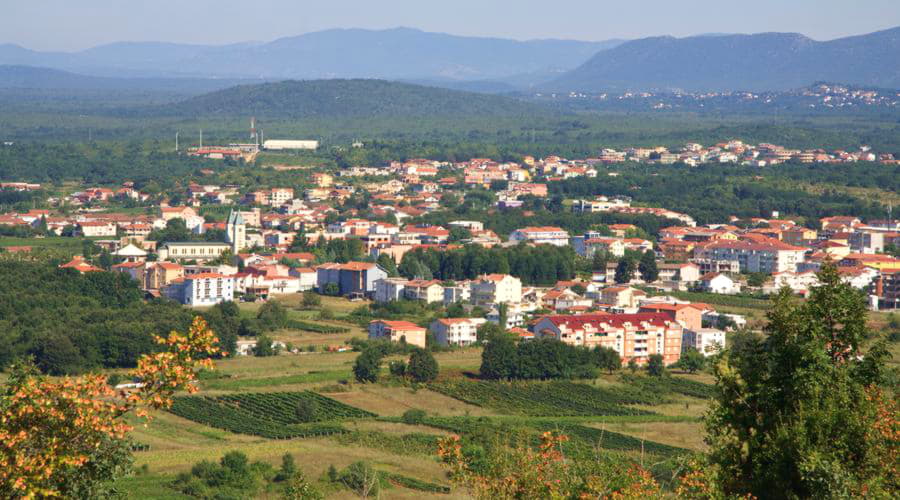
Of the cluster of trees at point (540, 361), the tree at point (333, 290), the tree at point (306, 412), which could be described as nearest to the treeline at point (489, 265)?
the tree at point (333, 290)

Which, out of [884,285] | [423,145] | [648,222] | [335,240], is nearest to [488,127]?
[423,145]

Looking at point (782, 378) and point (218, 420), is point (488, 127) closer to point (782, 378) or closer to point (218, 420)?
point (218, 420)

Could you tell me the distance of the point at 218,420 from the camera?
2089 cm

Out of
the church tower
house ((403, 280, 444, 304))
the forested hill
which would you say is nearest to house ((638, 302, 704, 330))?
house ((403, 280, 444, 304))

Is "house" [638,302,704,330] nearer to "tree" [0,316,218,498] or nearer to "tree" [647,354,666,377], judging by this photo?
"tree" [647,354,666,377]

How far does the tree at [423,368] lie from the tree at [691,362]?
4.52 meters

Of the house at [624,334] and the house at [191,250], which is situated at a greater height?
the house at [624,334]

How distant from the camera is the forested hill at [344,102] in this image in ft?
350

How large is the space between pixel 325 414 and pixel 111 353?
5.15 meters

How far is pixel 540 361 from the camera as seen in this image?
80.8 ft

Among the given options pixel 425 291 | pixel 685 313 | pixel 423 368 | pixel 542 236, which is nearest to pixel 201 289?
pixel 425 291

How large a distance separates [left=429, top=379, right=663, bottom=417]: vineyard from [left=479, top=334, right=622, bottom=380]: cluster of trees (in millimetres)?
413

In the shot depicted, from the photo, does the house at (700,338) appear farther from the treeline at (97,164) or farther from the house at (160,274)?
the treeline at (97,164)

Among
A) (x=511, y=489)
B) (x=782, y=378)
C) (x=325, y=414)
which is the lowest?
(x=325, y=414)
